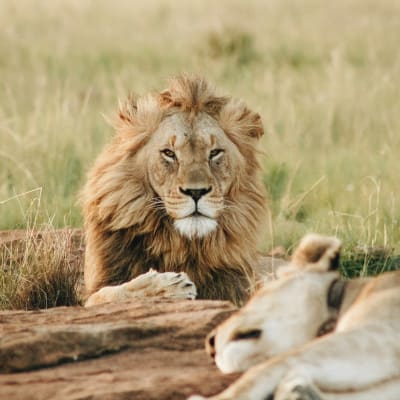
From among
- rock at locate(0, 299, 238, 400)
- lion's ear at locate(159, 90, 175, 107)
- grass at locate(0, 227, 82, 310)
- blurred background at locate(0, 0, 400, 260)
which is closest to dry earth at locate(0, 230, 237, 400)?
rock at locate(0, 299, 238, 400)

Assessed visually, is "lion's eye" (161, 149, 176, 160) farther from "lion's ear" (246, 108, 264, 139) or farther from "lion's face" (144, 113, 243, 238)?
"lion's ear" (246, 108, 264, 139)

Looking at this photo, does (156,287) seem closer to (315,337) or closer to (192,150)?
(192,150)

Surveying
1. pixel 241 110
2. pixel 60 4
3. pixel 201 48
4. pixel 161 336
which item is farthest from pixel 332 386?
pixel 60 4

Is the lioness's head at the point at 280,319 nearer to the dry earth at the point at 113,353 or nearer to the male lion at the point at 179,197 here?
the dry earth at the point at 113,353

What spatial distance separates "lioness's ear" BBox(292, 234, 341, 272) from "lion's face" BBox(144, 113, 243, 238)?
1.73 m

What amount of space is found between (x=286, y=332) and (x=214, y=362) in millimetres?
375

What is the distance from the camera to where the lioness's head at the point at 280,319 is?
10.1 feet

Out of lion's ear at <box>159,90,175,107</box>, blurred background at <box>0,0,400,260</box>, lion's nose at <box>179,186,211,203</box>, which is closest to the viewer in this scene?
lion's nose at <box>179,186,211,203</box>

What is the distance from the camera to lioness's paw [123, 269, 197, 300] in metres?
4.75

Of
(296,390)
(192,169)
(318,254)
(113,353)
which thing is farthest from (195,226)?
(296,390)

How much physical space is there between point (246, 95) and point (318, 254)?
8.06 metres

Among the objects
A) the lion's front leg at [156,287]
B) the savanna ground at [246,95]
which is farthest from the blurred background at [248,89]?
the lion's front leg at [156,287]

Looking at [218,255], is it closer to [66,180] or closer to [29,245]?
[29,245]

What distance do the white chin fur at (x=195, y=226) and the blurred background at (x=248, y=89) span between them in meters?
0.53
